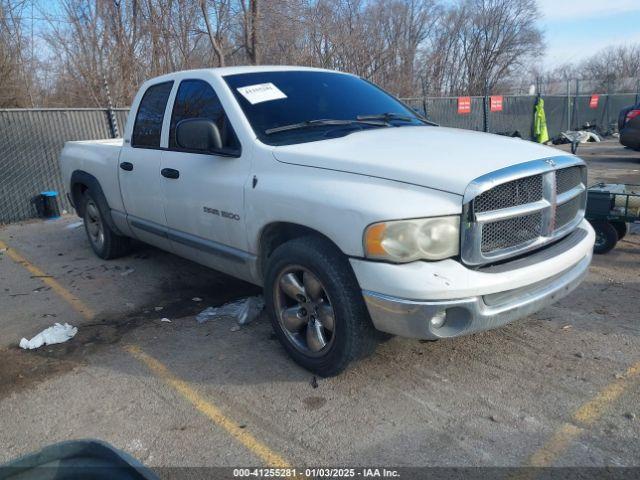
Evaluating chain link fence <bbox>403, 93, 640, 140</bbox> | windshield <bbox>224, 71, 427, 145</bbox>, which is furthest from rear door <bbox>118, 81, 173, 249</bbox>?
chain link fence <bbox>403, 93, 640, 140</bbox>

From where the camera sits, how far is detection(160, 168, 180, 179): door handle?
421 cm

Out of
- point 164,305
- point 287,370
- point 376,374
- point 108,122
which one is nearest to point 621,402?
point 376,374

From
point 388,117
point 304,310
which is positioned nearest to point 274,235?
point 304,310

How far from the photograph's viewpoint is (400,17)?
3131cm

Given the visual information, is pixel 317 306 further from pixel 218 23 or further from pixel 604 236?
pixel 218 23

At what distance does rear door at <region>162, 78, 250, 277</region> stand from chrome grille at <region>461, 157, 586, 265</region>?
1.55 metres

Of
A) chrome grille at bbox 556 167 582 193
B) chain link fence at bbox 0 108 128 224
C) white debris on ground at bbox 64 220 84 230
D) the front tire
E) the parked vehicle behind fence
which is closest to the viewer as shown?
the front tire

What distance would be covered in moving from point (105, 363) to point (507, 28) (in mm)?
43667

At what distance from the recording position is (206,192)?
390 centimetres

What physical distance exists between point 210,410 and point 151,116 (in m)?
2.93

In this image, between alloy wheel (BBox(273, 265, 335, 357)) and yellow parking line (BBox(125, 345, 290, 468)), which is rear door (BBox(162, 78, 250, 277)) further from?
yellow parking line (BBox(125, 345, 290, 468))

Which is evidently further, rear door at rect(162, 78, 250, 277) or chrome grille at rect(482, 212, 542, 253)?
rear door at rect(162, 78, 250, 277)

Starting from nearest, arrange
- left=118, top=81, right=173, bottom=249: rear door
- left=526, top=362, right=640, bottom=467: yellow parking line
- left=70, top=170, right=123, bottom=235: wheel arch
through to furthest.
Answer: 1. left=526, top=362, right=640, bottom=467: yellow parking line
2. left=118, top=81, right=173, bottom=249: rear door
3. left=70, top=170, right=123, bottom=235: wheel arch

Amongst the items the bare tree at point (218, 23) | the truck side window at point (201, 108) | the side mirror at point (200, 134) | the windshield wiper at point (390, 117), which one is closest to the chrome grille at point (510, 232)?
the windshield wiper at point (390, 117)
